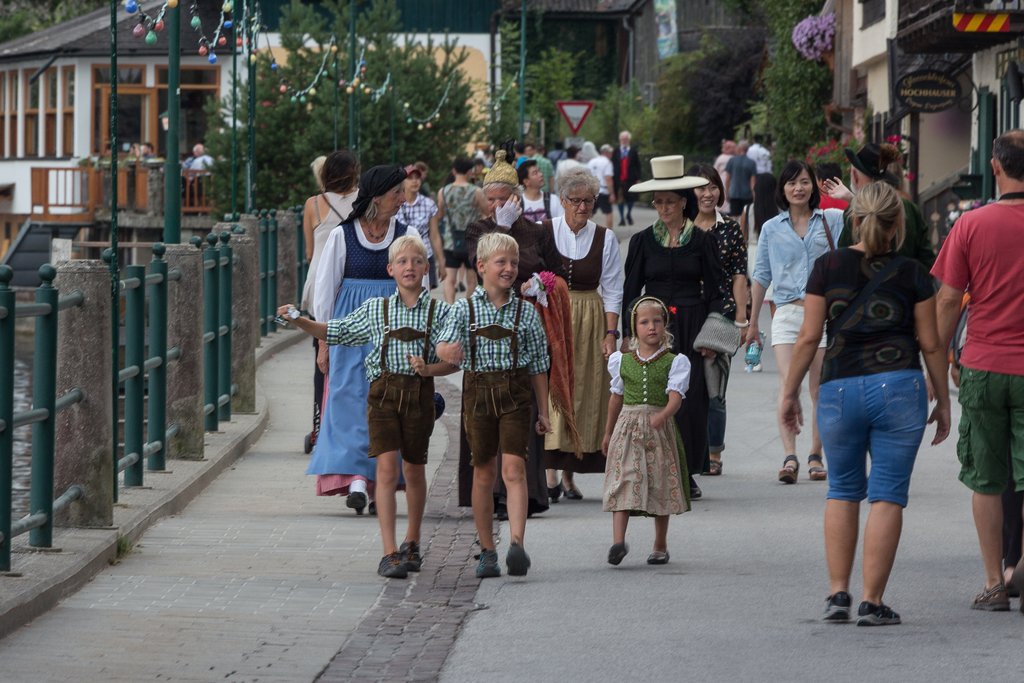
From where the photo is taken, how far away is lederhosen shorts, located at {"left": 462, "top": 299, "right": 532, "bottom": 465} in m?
8.62

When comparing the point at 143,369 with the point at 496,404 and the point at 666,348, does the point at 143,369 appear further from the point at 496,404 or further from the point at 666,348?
the point at 666,348

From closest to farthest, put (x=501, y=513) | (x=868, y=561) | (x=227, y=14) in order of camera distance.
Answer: (x=868, y=561), (x=501, y=513), (x=227, y=14)

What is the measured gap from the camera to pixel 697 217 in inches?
466

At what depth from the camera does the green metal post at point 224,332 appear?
527 inches

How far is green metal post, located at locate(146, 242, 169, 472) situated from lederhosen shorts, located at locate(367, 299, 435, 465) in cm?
253

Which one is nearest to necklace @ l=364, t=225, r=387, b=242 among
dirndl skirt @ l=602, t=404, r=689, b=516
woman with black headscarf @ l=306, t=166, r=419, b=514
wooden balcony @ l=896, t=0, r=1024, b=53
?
woman with black headscarf @ l=306, t=166, r=419, b=514

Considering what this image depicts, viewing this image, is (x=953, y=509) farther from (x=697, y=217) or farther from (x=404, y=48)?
(x=404, y=48)

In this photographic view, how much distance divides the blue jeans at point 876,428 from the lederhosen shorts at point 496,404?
1.57m

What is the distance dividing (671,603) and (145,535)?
9.24 feet

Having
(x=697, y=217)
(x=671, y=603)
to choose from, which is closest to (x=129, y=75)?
(x=697, y=217)

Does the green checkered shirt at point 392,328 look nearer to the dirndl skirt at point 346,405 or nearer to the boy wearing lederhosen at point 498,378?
the boy wearing lederhosen at point 498,378

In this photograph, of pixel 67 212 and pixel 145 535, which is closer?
pixel 145 535

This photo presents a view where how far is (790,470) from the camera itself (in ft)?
38.2

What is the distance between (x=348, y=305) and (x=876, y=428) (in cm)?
349
